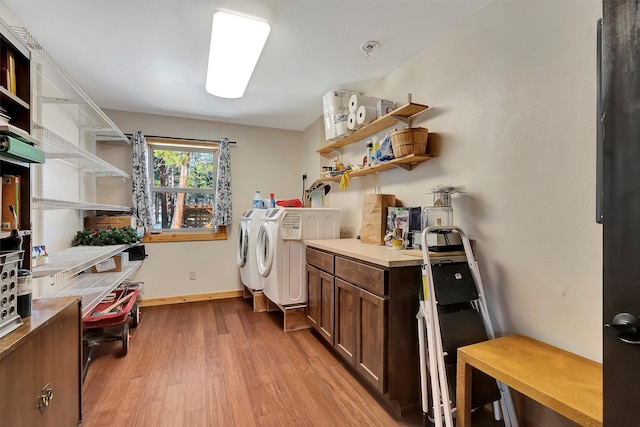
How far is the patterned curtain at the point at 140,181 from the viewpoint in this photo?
352cm

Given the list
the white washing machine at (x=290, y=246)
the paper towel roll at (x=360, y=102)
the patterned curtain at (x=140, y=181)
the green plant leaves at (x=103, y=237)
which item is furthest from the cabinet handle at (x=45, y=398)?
the patterned curtain at (x=140, y=181)

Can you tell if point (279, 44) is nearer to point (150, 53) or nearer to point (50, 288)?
point (150, 53)

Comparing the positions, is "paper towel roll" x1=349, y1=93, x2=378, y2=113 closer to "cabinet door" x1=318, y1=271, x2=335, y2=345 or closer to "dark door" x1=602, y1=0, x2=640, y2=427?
"cabinet door" x1=318, y1=271, x2=335, y2=345

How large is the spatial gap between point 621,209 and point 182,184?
4222mm

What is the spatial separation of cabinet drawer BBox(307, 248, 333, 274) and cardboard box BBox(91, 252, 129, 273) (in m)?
1.97

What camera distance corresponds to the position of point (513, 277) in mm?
1564

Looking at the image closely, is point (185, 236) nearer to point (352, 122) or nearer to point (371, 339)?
point (352, 122)

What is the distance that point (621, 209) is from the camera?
0.61m

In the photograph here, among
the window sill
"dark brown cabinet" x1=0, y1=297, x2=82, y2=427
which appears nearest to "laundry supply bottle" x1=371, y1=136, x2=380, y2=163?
"dark brown cabinet" x1=0, y1=297, x2=82, y2=427

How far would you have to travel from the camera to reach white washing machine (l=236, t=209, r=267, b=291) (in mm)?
3307

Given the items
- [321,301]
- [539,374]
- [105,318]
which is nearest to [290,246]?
[321,301]

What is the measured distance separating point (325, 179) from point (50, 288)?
2.64 metres

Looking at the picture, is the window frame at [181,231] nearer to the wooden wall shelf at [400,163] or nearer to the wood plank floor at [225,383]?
the wood plank floor at [225,383]

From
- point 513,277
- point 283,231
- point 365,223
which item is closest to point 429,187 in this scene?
point 365,223
